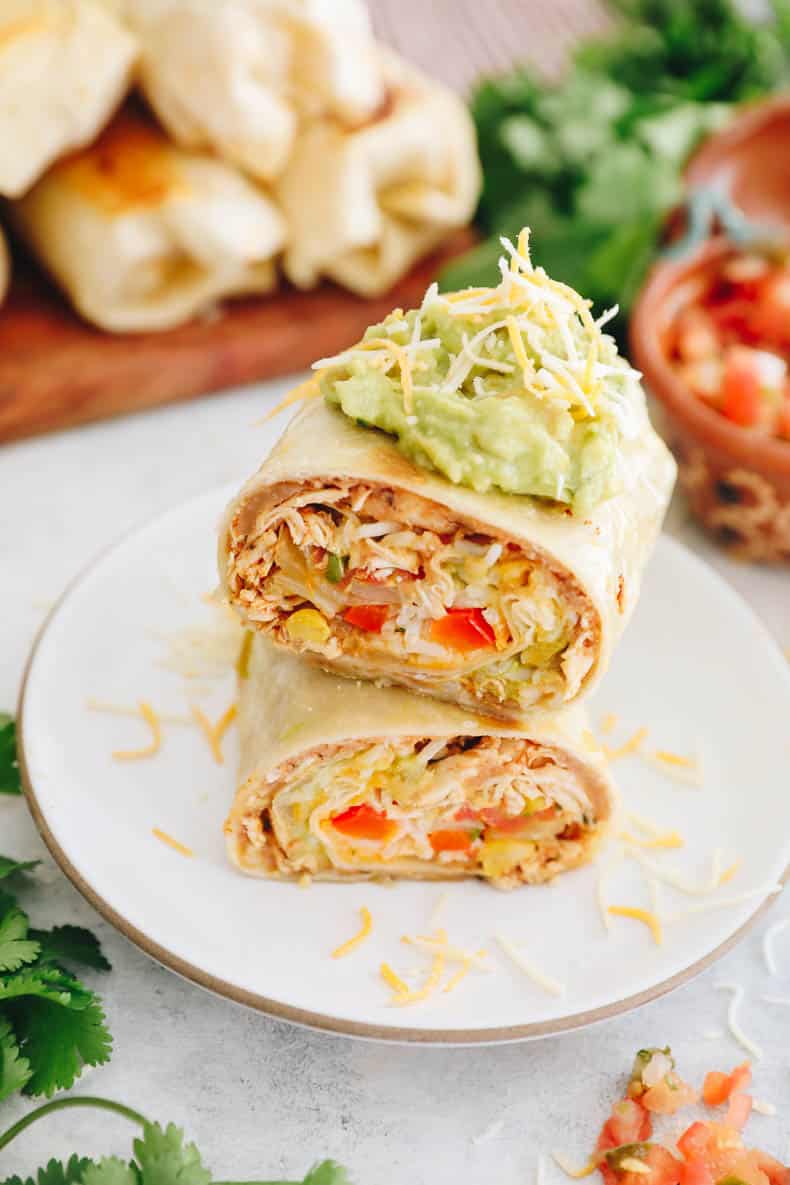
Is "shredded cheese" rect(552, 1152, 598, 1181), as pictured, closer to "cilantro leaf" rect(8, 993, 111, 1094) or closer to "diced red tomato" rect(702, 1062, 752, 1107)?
"diced red tomato" rect(702, 1062, 752, 1107)

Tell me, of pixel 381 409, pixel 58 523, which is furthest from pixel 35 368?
pixel 381 409

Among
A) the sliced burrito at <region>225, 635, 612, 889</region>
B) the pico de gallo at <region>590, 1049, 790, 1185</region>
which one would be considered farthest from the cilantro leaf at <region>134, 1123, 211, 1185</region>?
the pico de gallo at <region>590, 1049, 790, 1185</region>

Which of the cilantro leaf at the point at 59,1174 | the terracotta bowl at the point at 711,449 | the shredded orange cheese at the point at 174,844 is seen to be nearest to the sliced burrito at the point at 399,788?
the shredded orange cheese at the point at 174,844

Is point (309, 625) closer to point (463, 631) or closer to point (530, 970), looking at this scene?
point (463, 631)

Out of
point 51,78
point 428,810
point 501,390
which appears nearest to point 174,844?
point 428,810

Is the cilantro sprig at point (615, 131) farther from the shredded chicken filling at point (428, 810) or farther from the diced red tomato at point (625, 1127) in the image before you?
the diced red tomato at point (625, 1127)
